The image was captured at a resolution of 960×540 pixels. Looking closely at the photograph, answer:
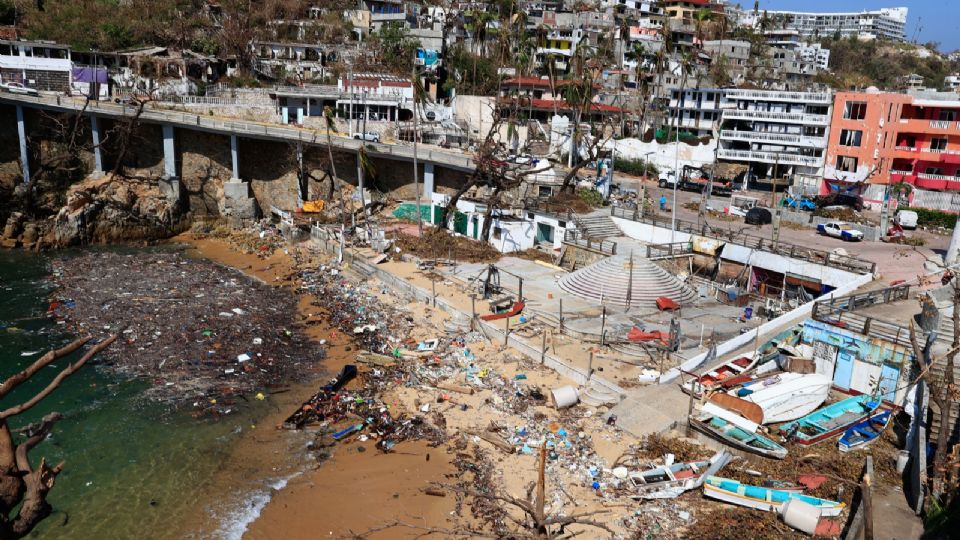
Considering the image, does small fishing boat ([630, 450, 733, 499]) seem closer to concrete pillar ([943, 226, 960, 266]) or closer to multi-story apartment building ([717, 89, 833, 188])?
concrete pillar ([943, 226, 960, 266])

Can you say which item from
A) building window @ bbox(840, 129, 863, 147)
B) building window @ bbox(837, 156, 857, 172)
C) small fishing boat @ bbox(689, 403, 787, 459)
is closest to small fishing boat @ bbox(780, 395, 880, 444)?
small fishing boat @ bbox(689, 403, 787, 459)

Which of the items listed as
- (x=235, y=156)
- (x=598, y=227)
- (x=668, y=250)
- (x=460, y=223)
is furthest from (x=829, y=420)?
(x=235, y=156)

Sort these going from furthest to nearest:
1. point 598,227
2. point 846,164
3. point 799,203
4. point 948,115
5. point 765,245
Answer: point 846,164
point 948,115
point 799,203
point 598,227
point 765,245

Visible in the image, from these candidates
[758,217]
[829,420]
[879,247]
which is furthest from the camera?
[758,217]

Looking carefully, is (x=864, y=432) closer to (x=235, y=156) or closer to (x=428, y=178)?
(x=428, y=178)

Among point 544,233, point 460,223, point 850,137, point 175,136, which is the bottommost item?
point 460,223

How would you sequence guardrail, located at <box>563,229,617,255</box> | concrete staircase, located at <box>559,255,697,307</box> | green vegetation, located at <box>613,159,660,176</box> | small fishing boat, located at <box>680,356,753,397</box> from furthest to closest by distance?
green vegetation, located at <box>613,159,660,176</box> < guardrail, located at <box>563,229,617,255</box> < concrete staircase, located at <box>559,255,697,307</box> < small fishing boat, located at <box>680,356,753,397</box>
